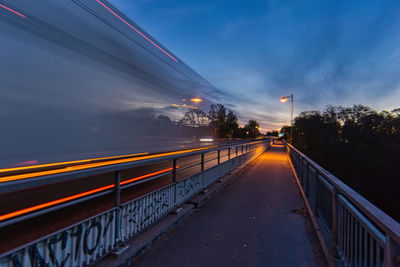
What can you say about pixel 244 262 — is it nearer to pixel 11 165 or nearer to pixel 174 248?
pixel 174 248

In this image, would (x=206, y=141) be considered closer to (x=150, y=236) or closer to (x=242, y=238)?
(x=242, y=238)

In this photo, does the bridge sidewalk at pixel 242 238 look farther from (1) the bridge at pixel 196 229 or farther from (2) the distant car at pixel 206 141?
(2) the distant car at pixel 206 141

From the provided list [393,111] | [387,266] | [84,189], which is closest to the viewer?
[387,266]

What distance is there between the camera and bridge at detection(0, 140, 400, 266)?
1.79 m

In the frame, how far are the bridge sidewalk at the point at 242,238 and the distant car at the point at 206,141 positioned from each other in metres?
5.85

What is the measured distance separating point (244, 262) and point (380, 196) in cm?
4229

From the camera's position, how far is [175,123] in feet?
26.3

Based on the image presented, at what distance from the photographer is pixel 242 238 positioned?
11.2 ft

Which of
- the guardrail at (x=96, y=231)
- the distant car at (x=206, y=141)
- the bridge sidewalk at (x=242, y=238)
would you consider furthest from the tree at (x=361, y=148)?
the guardrail at (x=96, y=231)

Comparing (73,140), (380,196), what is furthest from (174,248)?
(380,196)

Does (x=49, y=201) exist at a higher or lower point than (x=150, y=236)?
lower

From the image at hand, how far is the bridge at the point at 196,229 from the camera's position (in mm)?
1792

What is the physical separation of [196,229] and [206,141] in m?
8.54

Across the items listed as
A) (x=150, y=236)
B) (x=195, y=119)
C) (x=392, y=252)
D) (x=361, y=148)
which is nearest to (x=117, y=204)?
(x=150, y=236)
